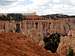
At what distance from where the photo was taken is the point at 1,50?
13000 millimetres

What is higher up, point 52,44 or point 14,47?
point 14,47

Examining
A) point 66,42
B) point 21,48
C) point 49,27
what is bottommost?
point 49,27

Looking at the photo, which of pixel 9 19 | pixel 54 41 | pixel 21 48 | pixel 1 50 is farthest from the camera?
pixel 9 19

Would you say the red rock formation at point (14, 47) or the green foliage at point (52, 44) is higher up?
the red rock formation at point (14, 47)

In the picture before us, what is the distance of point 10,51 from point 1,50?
1.80ft

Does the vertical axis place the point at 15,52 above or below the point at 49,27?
above

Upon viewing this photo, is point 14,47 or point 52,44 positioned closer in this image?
point 14,47

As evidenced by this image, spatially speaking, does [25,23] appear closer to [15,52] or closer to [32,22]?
[32,22]

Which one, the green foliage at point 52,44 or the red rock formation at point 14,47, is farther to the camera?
the green foliage at point 52,44

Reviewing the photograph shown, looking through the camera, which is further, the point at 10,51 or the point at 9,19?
the point at 9,19

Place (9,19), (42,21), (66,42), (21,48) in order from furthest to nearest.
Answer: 1. (42,21)
2. (9,19)
3. (66,42)
4. (21,48)

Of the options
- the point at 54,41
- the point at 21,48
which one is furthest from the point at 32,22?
the point at 21,48

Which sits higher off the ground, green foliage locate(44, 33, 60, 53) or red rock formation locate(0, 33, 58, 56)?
red rock formation locate(0, 33, 58, 56)

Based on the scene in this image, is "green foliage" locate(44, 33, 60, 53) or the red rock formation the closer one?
the red rock formation
